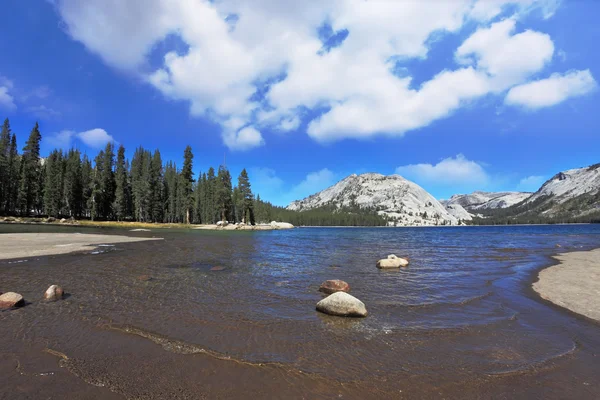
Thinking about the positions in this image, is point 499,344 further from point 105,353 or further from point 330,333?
point 105,353

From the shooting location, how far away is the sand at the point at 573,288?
13.0 m

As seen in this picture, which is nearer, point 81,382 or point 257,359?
point 81,382

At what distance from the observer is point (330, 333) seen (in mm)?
10109

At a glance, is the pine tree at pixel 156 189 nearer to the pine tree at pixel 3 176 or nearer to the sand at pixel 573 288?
the pine tree at pixel 3 176

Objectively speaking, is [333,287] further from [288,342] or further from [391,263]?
[391,263]

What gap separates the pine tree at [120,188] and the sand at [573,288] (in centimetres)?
11525

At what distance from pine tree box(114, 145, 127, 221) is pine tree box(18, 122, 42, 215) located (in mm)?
23913

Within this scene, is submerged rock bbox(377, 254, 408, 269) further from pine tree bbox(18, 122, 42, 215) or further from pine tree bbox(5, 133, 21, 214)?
pine tree bbox(5, 133, 21, 214)

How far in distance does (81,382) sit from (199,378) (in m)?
2.69

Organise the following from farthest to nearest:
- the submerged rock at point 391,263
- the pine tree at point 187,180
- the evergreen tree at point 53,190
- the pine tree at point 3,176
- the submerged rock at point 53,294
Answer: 1. the pine tree at point 187,180
2. the evergreen tree at point 53,190
3. the pine tree at point 3,176
4. the submerged rock at point 391,263
5. the submerged rock at point 53,294

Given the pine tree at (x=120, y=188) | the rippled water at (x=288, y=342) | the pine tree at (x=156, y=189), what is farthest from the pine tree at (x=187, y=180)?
the rippled water at (x=288, y=342)

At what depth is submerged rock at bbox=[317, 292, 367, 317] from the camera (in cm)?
1183

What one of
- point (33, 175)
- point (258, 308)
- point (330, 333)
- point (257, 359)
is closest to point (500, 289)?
point (330, 333)

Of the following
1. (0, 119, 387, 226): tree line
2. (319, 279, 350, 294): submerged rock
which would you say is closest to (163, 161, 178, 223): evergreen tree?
(0, 119, 387, 226): tree line
